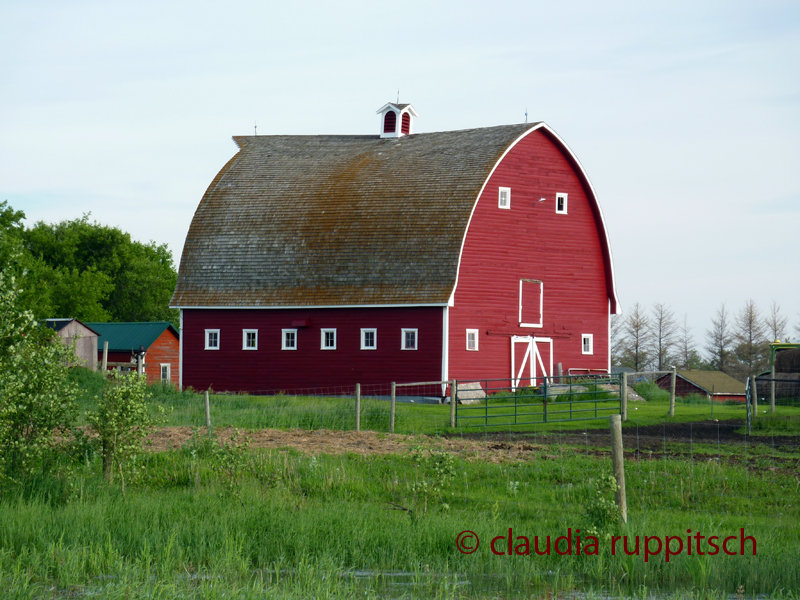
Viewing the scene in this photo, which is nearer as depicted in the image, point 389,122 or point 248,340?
point 248,340

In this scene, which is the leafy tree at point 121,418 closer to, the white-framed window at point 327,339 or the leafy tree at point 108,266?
the white-framed window at point 327,339

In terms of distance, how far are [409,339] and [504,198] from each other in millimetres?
5873

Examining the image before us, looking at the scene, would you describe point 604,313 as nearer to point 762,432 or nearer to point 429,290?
point 429,290

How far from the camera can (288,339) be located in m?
31.2

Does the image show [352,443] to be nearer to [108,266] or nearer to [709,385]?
[709,385]

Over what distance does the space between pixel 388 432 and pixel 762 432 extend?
787 centimetres

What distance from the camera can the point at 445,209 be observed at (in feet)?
95.4

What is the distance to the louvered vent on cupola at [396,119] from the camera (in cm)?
3669

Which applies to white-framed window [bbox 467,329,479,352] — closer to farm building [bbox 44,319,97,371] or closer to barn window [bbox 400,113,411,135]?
barn window [bbox 400,113,411,135]

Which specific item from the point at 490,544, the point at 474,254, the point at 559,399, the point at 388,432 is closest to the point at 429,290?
the point at 474,254

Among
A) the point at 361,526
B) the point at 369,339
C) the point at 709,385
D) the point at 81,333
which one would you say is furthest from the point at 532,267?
the point at 361,526

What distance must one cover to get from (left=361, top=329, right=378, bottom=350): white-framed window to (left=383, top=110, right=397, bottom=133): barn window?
35.2 feet

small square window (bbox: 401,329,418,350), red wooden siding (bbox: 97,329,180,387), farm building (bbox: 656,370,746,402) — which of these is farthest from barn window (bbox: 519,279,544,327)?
red wooden siding (bbox: 97,329,180,387)

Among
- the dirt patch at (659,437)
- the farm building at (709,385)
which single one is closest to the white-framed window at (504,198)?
the dirt patch at (659,437)
